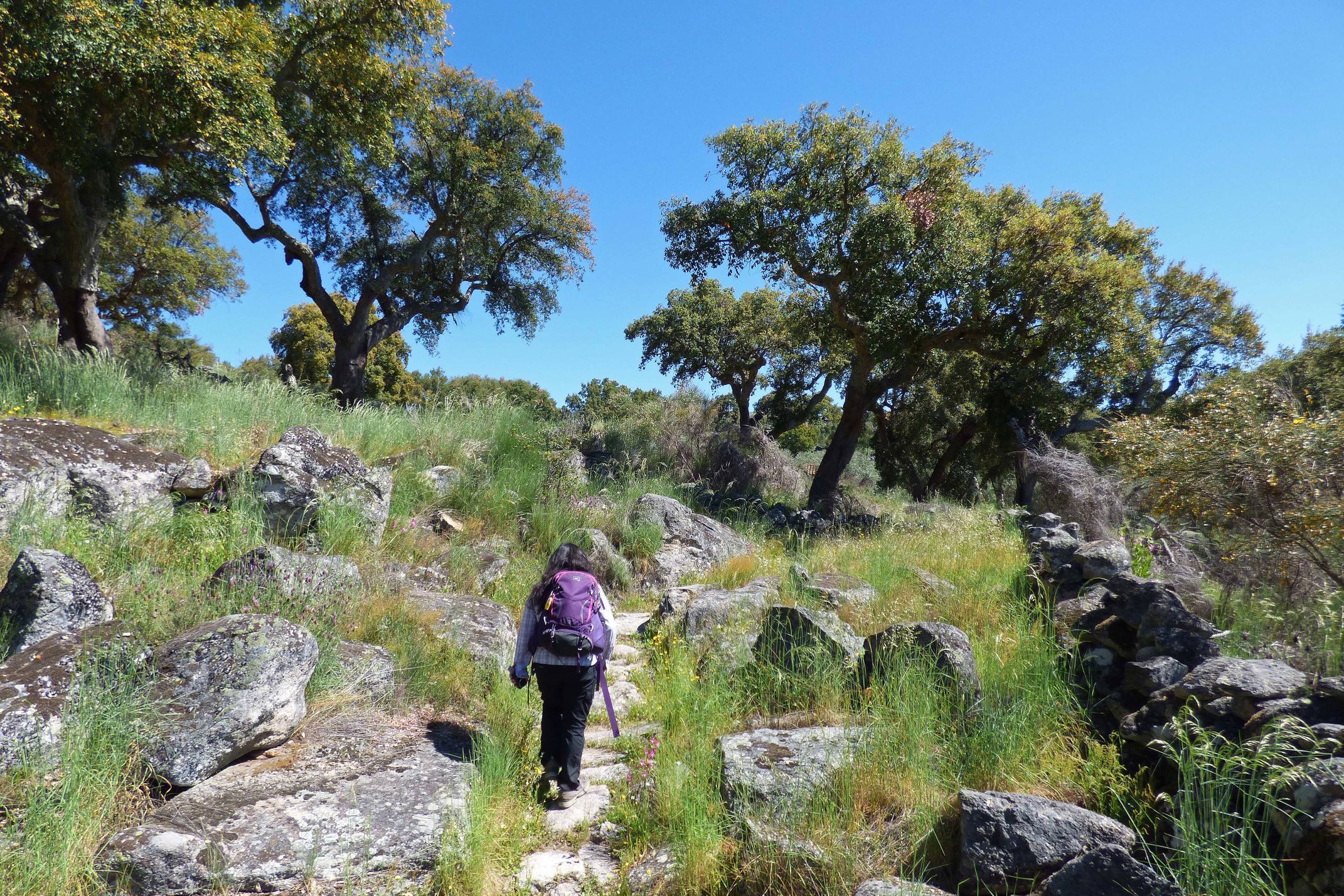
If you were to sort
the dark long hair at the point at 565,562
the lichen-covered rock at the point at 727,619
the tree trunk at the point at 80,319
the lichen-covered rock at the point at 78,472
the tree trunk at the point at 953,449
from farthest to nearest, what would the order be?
the tree trunk at the point at 953,449
the tree trunk at the point at 80,319
the lichen-covered rock at the point at 727,619
the lichen-covered rock at the point at 78,472
the dark long hair at the point at 565,562

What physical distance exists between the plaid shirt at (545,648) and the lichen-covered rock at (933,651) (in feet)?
5.77

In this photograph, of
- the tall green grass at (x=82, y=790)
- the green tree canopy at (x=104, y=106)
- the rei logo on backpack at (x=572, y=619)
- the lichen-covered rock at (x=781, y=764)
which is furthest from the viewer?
the green tree canopy at (x=104, y=106)

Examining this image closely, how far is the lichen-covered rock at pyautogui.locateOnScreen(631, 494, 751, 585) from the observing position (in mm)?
8867

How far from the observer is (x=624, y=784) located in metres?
3.75

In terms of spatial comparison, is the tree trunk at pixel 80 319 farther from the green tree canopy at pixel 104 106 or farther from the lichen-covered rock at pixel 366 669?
the lichen-covered rock at pixel 366 669

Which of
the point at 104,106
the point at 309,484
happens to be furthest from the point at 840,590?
the point at 104,106

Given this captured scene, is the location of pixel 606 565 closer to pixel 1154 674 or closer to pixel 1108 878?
pixel 1154 674

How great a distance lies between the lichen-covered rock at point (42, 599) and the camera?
3.61 m

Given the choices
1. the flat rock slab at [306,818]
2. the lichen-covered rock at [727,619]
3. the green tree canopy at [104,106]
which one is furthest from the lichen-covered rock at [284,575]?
the green tree canopy at [104,106]

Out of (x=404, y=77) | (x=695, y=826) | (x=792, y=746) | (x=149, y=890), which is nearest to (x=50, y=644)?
(x=149, y=890)

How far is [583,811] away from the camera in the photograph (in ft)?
11.9

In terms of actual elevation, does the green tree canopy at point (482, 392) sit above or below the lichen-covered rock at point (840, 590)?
above

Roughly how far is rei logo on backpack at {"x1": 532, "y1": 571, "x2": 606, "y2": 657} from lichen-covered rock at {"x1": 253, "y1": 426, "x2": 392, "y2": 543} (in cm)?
333

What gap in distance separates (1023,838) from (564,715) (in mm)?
2485
